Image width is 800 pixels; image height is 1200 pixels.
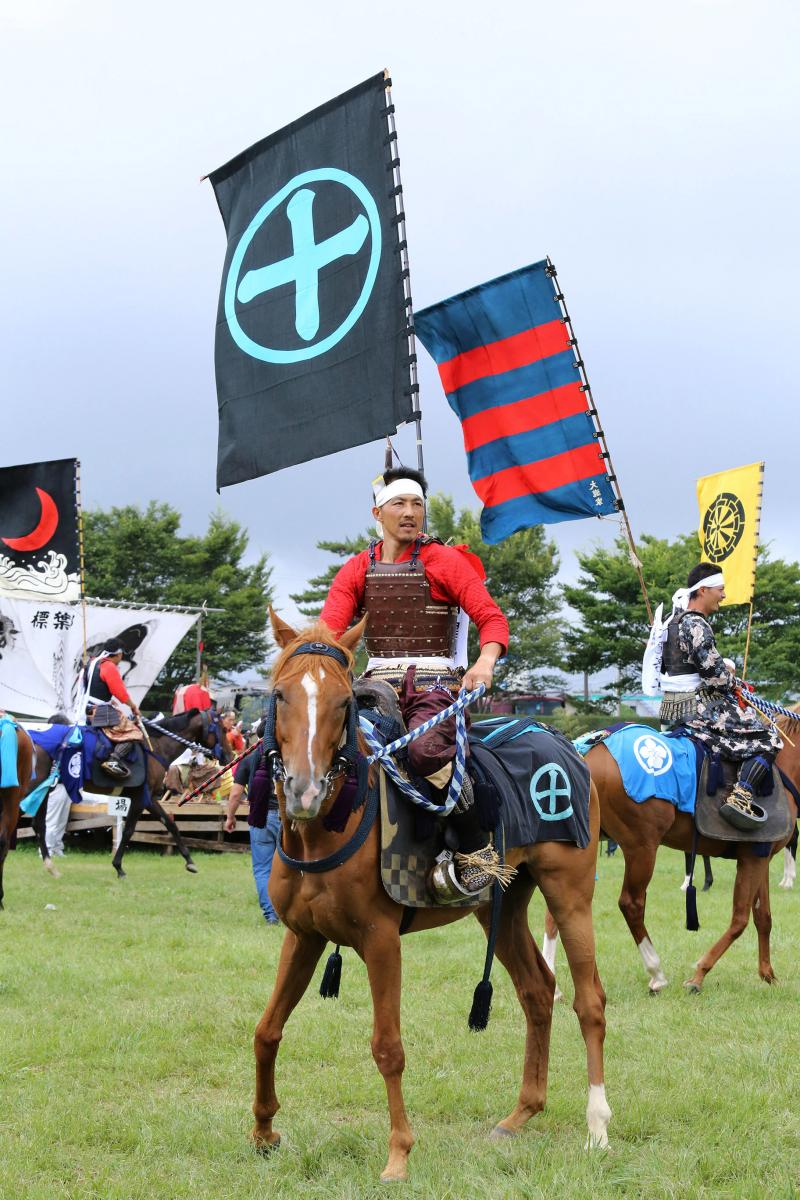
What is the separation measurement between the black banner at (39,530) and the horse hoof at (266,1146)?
470 inches

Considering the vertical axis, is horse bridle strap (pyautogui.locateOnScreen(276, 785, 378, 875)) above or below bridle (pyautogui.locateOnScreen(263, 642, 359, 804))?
below

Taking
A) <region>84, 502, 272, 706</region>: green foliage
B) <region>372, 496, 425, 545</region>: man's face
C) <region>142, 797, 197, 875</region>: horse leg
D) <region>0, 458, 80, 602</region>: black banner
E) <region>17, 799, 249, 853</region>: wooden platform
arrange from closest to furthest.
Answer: <region>372, 496, 425, 545</region>: man's face < <region>142, 797, 197, 875</region>: horse leg < <region>0, 458, 80, 602</region>: black banner < <region>17, 799, 249, 853</region>: wooden platform < <region>84, 502, 272, 706</region>: green foliage

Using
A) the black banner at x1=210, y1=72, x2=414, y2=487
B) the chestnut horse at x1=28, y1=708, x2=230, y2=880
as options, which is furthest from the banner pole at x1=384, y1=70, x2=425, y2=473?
the chestnut horse at x1=28, y1=708, x2=230, y2=880

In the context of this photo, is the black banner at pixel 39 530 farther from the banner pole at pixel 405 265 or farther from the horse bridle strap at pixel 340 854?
the horse bridle strap at pixel 340 854

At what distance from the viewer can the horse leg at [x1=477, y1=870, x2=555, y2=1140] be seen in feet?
15.8

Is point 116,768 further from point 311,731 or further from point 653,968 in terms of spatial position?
point 311,731

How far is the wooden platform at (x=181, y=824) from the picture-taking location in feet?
53.1

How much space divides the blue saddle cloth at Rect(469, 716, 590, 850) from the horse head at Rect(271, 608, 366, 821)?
1015mm

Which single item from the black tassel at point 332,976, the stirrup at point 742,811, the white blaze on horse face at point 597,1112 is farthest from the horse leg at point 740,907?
the black tassel at point 332,976

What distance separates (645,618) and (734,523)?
2572cm

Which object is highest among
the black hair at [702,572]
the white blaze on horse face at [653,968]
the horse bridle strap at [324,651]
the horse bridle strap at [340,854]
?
the black hair at [702,572]

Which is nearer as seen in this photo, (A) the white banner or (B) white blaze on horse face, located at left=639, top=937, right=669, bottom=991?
(B) white blaze on horse face, located at left=639, top=937, right=669, bottom=991

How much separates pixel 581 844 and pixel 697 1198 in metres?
1.59

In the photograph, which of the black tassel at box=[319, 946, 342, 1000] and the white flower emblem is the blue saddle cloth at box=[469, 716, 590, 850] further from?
the white flower emblem
